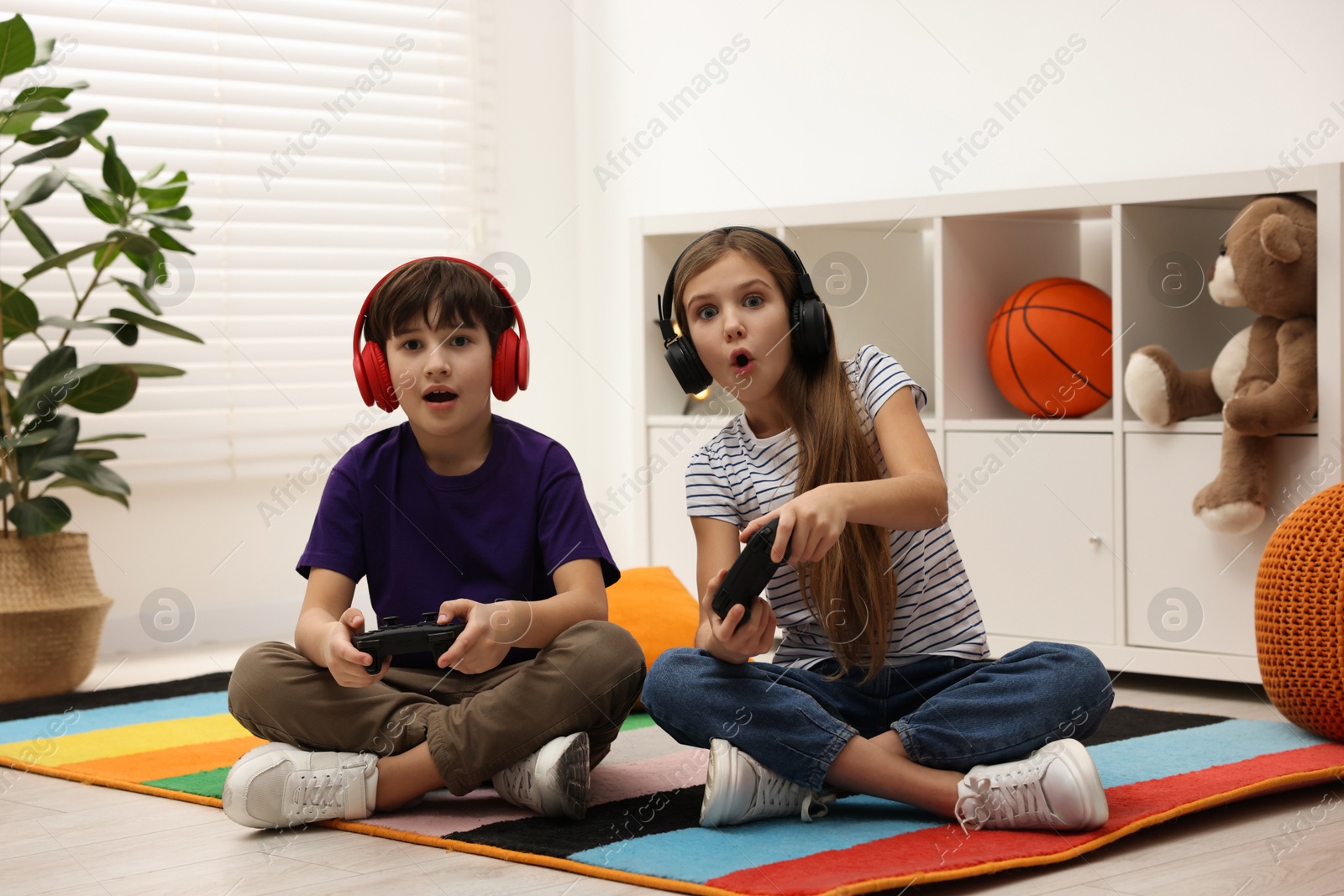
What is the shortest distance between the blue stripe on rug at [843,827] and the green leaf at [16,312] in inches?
64.7

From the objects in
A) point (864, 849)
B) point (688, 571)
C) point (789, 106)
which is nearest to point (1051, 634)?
point (688, 571)

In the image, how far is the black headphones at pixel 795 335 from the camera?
Answer: 4.63ft

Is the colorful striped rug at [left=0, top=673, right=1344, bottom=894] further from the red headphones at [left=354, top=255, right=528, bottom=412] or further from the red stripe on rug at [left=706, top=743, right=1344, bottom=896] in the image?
the red headphones at [left=354, top=255, right=528, bottom=412]

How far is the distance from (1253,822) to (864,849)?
1.37 feet

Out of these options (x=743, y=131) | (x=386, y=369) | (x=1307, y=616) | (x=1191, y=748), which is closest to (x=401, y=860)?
(x=386, y=369)

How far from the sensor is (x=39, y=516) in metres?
2.32

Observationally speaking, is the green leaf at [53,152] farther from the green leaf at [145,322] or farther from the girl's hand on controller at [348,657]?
the girl's hand on controller at [348,657]

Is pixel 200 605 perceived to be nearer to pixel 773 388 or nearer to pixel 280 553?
pixel 280 553

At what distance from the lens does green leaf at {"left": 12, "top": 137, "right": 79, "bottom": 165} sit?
2305 mm

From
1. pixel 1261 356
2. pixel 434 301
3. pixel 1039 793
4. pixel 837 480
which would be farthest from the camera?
pixel 1261 356

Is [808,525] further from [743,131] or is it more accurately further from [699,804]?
[743,131]

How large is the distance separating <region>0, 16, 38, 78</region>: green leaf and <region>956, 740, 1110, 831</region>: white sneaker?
75.2 inches

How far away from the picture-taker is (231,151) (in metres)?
3.05

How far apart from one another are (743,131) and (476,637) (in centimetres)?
219
